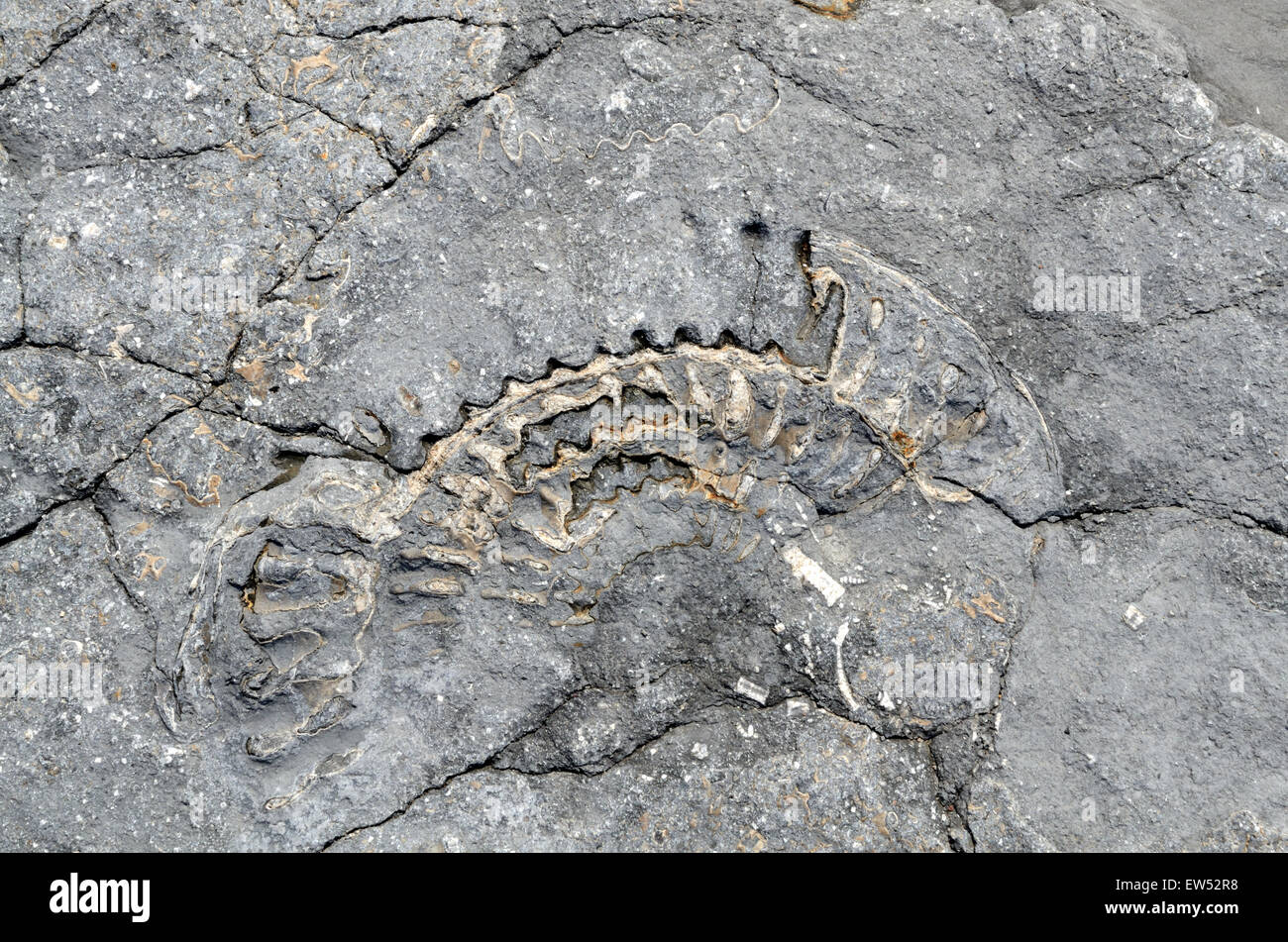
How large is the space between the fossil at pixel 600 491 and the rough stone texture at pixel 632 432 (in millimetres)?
10

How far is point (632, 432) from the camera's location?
252cm

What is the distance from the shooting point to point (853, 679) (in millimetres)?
2521

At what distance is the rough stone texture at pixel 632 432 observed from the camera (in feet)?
8.13

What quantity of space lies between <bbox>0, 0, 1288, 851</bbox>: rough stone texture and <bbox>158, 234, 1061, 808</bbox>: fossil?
0.01 metres

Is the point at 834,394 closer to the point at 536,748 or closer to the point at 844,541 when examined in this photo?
the point at 844,541

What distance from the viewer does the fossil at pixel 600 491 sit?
8.10ft

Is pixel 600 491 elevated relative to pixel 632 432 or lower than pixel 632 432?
lower

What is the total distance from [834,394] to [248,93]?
1.64 meters

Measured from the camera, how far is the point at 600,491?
99.7 inches

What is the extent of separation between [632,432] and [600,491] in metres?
0.16

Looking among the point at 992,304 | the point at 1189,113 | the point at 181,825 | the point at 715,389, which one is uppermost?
the point at 1189,113

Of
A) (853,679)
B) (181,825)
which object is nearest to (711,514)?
(853,679)

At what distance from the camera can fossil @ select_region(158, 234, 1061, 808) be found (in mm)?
2469
